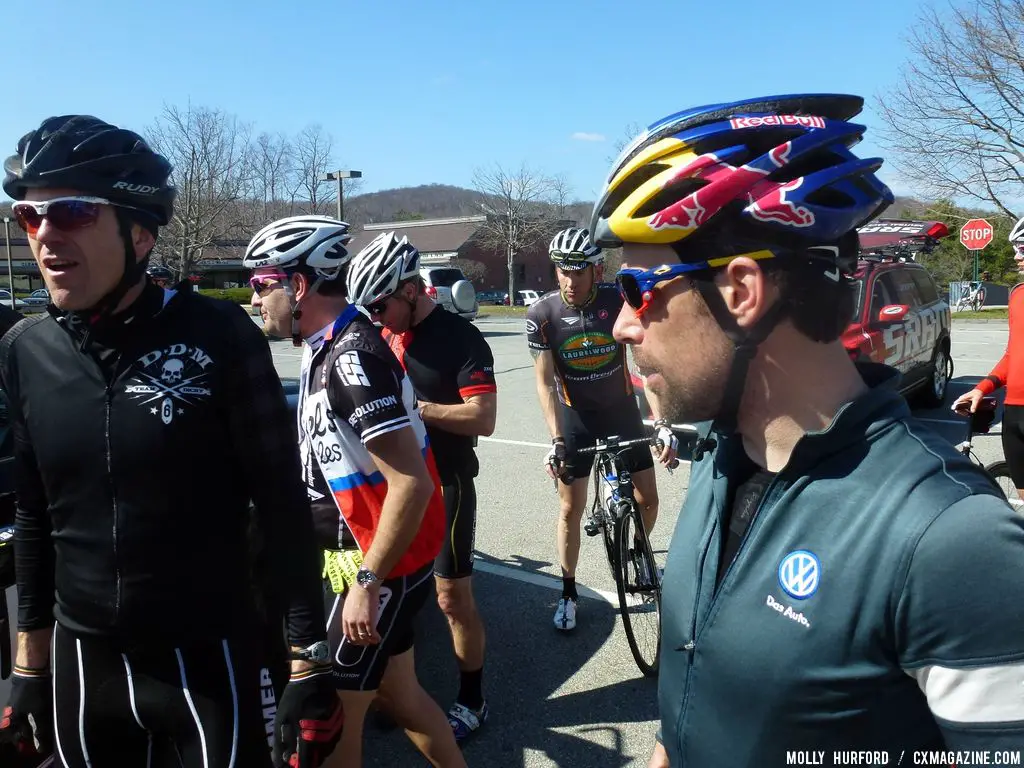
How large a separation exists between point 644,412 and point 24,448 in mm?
7034

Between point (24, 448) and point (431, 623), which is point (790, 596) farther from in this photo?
point (431, 623)

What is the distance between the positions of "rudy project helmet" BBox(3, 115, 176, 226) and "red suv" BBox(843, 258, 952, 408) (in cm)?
707

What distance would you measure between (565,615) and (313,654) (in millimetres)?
2621

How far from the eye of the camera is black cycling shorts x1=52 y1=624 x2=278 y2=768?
2.04 meters

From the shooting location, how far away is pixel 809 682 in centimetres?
117

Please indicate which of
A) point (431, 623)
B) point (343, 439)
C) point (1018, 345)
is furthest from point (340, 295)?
point (1018, 345)

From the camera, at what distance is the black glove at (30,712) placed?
7.32ft

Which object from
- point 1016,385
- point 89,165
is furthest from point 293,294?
point 1016,385

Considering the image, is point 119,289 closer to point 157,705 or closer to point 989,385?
point 157,705

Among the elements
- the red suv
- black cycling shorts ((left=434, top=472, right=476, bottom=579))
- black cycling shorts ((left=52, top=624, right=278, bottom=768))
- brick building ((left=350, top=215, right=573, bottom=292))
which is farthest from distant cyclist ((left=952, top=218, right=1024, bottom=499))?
brick building ((left=350, top=215, right=573, bottom=292))

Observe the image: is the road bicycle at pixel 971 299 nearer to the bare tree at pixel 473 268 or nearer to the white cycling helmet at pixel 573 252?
the white cycling helmet at pixel 573 252

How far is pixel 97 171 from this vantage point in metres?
2.07

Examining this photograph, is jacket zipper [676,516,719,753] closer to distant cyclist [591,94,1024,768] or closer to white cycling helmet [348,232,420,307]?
distant cyclist [591,94,1024,768]

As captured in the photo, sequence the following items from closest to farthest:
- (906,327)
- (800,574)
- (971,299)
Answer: (800,574)
(906,327)
(971,299)
